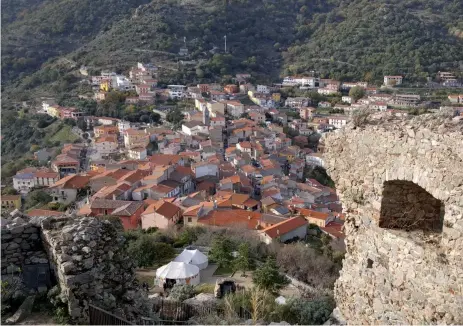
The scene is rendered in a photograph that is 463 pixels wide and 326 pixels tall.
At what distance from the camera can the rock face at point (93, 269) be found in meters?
4.52

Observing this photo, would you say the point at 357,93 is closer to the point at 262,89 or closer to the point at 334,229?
the point at 262,89

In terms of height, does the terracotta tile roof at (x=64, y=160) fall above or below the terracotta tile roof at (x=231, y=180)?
above

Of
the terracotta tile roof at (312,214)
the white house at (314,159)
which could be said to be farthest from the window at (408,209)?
the white house at (314,159)

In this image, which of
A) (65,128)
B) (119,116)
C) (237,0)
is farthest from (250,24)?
(65,128)

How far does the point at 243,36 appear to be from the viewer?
73.8 meters

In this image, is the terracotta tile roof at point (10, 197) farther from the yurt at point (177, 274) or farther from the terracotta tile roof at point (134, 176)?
the yurt at point (177, 274)

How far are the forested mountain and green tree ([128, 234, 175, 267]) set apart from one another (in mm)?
48624

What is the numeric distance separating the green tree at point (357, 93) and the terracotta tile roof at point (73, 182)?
105 ft

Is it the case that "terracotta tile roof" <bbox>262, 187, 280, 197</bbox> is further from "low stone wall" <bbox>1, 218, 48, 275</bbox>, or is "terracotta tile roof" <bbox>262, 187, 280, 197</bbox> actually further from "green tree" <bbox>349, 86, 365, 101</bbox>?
"green tree" <bbox>349, 86, 365, 101</bbox>

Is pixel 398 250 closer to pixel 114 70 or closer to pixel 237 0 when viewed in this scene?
pixel 114 70

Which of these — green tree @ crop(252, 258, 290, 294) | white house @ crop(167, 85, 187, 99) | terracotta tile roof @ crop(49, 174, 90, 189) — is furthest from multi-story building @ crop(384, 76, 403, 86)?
green tree @ crop(252, 258, 290, 294)

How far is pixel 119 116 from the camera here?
46.7 meters

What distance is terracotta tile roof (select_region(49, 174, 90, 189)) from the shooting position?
96.6 feet

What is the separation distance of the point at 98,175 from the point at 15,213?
25.4 m
